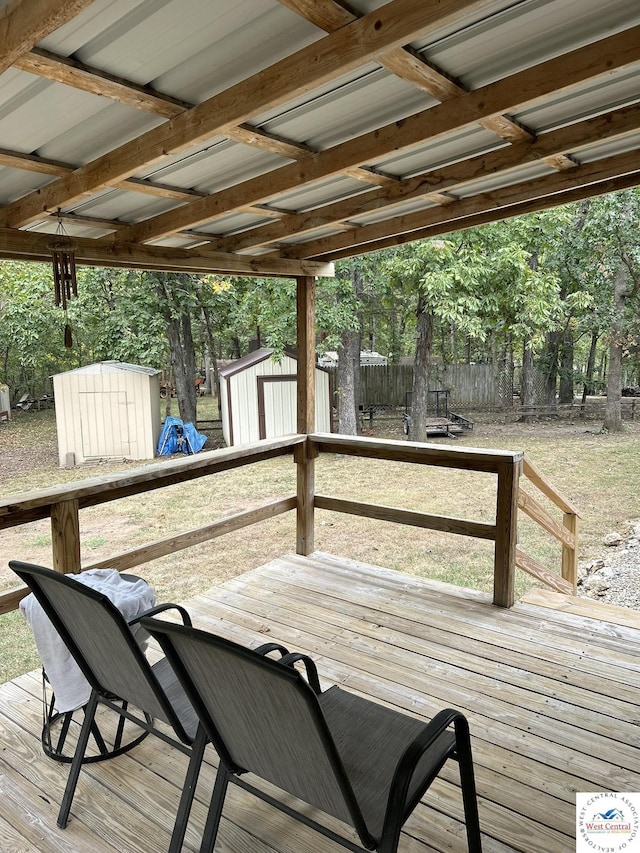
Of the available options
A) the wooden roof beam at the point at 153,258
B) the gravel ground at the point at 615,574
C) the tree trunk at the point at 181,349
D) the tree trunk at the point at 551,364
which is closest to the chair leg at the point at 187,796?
the wooden roof beam at the point at 153,258

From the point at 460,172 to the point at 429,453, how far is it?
164 cm

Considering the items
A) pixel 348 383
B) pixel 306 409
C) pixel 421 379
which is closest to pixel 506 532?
pixel 306 409

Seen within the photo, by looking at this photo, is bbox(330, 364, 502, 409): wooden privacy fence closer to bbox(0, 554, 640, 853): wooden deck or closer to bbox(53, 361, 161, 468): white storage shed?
bbox(53, 361, 161, 468): white storage shed

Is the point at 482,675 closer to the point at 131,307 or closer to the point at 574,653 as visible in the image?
the point at 574,653

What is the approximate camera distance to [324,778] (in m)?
1.36

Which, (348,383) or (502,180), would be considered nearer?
(502,180)

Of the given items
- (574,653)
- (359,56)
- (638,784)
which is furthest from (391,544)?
(359,56)

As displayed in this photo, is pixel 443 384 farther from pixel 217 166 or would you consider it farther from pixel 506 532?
pixel 217 166

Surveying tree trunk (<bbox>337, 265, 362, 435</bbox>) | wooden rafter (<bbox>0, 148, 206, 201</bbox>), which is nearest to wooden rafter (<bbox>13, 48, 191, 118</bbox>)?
wooden rafter (<bbox>0, 148, 206, 201</bbox>)

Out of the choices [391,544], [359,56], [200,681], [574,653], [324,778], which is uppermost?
[359,56]

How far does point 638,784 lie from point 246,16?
270cm

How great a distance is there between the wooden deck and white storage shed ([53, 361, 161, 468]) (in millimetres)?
7653

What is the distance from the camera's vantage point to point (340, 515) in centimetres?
834

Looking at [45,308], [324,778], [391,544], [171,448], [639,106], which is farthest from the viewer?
[45,308]
